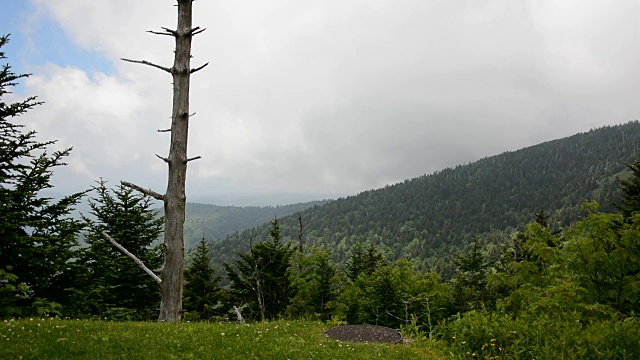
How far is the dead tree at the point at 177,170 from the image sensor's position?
322 inches

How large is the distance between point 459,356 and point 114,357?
668cm

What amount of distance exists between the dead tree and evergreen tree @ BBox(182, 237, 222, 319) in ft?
83.0

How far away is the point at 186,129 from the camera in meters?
8.35

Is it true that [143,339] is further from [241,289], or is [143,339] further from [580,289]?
[241,289]

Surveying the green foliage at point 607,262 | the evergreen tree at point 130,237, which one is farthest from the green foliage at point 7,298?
the green foliage at point 607,262

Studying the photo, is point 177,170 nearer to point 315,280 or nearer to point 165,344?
point 165,344

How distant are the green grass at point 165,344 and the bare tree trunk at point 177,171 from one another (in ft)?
2.55

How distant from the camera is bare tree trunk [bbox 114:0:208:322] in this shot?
817 cm

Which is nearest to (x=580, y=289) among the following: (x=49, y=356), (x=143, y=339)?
(x=143, y=339)

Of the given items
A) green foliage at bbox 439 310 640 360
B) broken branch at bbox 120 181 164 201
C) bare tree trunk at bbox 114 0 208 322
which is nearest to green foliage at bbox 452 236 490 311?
green foliage at bbox 439 310 640 360

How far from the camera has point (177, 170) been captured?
8.19 meters

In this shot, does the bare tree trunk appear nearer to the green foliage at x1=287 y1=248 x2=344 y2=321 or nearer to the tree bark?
the tree bark

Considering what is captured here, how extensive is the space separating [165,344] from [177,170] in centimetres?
372

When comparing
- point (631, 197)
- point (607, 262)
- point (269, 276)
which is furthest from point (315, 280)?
point (631, 197)
